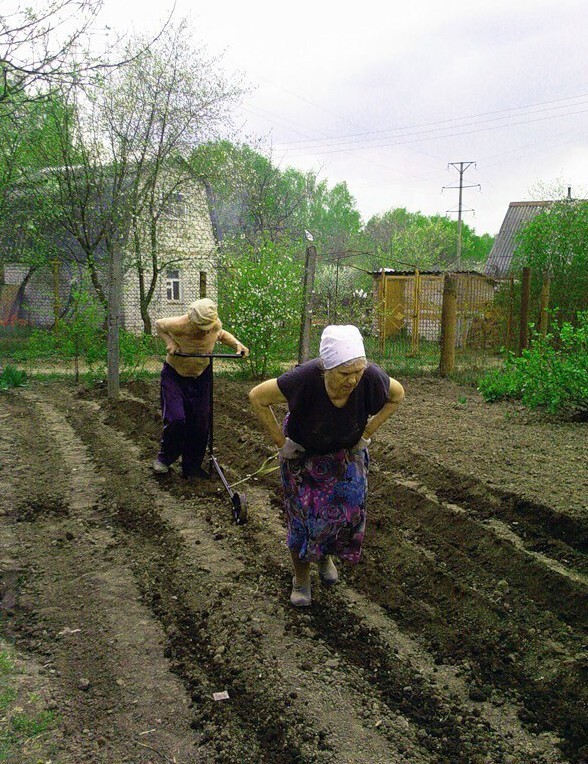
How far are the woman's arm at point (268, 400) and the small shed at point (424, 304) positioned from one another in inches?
391

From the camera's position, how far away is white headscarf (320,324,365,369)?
3.51 metres

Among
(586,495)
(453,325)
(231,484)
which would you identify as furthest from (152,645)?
(453,325)

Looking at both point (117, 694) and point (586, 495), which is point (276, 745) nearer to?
point (117, 694)

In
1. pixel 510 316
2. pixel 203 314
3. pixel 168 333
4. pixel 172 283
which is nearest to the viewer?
pixel 203 314

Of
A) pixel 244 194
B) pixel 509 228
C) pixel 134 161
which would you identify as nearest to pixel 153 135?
pixel 134 161

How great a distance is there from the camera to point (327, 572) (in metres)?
4.43

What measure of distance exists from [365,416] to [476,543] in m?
1.67

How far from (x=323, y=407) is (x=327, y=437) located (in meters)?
0.17

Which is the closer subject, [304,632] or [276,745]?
[276,745]

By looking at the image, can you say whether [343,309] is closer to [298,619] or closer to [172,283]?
[172,283]

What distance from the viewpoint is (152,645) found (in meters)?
3.69

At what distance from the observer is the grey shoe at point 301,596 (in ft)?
13.4

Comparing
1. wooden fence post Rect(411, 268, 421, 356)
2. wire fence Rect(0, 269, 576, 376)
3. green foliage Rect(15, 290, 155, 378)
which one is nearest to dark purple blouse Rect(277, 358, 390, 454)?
wire fence Rect(0, 269, 576, 376)

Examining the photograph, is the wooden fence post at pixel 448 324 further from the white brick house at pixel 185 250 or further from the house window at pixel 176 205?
the house window at pixel 176 205
